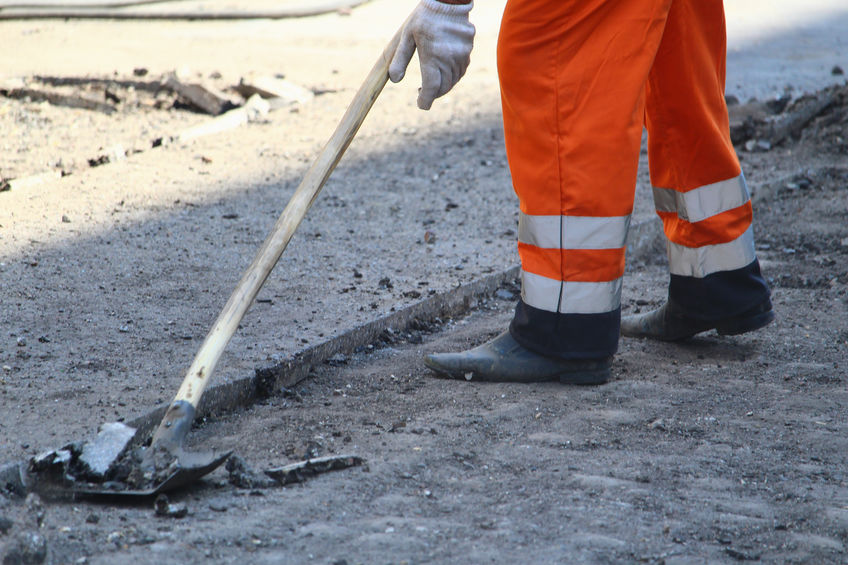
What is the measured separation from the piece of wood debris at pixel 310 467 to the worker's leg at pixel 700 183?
111 cm

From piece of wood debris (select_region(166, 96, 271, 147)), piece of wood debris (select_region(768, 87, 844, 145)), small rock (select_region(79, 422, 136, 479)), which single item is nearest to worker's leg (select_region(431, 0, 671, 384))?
small rock (select_region(79, 422, 136, 479))

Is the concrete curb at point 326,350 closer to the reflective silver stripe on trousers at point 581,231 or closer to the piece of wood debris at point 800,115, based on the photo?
the reflective silver stripe on trousers at point 581,231

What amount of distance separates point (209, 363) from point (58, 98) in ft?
13.9

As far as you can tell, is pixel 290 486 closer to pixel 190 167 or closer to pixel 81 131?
pixel 190 167

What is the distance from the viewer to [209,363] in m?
1.97

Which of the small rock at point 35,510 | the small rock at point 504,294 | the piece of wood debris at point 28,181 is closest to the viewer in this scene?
the small rock at point 35,510

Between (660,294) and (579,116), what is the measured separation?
3.66ft

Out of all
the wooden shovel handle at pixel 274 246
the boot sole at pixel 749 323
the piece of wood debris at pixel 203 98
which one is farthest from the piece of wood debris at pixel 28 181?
the boot sole at pixel 749 323

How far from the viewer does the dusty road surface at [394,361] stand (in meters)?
1.66

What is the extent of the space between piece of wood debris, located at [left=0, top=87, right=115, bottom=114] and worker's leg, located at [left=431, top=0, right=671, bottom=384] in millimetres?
3900

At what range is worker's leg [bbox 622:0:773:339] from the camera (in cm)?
235

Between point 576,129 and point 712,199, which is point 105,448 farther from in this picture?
point 712,199

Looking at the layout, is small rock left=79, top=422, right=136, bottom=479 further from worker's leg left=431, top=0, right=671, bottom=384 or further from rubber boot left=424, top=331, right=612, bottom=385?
worker's leg left=431, top=0, right=671, bottom=384

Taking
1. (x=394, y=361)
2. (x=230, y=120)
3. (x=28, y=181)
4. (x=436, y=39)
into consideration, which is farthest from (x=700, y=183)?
(x=230, y=120)
